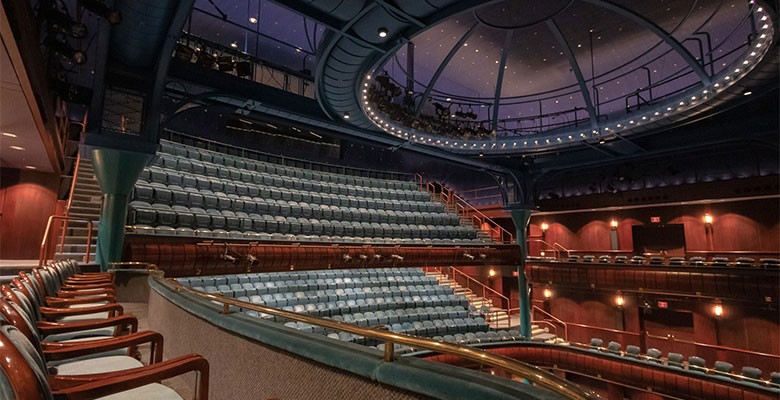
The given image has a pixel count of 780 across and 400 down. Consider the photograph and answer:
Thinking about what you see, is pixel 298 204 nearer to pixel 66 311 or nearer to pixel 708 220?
pixel 66 311

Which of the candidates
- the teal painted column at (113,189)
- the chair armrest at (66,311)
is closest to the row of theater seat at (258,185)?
the teal painted column at (113,189)

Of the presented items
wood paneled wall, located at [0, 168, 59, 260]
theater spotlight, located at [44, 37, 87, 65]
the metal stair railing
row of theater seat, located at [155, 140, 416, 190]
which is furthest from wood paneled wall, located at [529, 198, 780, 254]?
wood paneled wall, located at [0, 168, 59, 260]

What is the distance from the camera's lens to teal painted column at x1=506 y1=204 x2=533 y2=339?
12.7 m

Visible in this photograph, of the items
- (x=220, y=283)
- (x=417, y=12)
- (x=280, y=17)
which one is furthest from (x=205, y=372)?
(x=280, y=17)

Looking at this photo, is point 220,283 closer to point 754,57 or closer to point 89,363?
point 89,363

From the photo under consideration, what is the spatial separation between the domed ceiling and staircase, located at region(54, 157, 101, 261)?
565 cm

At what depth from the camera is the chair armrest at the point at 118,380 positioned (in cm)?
113

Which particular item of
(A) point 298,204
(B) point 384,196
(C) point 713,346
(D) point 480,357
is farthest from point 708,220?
(D) point 480,357

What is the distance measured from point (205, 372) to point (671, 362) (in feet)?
36.1

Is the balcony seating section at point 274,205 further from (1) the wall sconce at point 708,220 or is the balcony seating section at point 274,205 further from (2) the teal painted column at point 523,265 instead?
(1) the wall sconce at point 708,220

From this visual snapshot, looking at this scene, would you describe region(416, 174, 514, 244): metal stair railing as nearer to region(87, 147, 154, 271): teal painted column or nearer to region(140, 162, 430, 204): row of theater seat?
region(140, 162, 430, 204): row of theater seat

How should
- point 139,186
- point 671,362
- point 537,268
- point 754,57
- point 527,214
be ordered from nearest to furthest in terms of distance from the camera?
point 754,57 < point 139,186 < point 671,362 < point 537,268 < point 527,214

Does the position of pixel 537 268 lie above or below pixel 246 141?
below

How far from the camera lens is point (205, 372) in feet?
5.03
